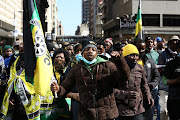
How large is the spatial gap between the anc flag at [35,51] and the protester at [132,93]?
4.40ft

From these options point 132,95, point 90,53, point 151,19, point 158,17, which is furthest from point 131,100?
point 158,17

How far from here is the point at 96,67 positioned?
157 inches

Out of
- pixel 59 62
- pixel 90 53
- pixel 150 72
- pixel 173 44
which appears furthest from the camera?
pixel 173 44

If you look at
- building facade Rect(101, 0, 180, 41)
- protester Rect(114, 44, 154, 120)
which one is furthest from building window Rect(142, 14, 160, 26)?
protester Rect(114, 44, 154, 120)

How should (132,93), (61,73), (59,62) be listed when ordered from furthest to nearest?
1. (59,62)
2. (61,73)
3. (132,93)

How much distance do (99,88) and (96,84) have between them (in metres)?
0.07

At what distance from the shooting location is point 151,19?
47156 mm

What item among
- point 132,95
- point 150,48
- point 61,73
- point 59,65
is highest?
point 150,48

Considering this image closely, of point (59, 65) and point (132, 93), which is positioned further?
point (59, 65)

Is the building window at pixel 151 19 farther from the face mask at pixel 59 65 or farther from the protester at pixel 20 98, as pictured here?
the protester at pixel 20 98

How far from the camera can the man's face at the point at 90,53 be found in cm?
403

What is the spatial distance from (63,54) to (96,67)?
175 cm

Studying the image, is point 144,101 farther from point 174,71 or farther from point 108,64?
point 108,64

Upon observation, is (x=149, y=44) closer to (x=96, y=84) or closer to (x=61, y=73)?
(x=61, y=73)
